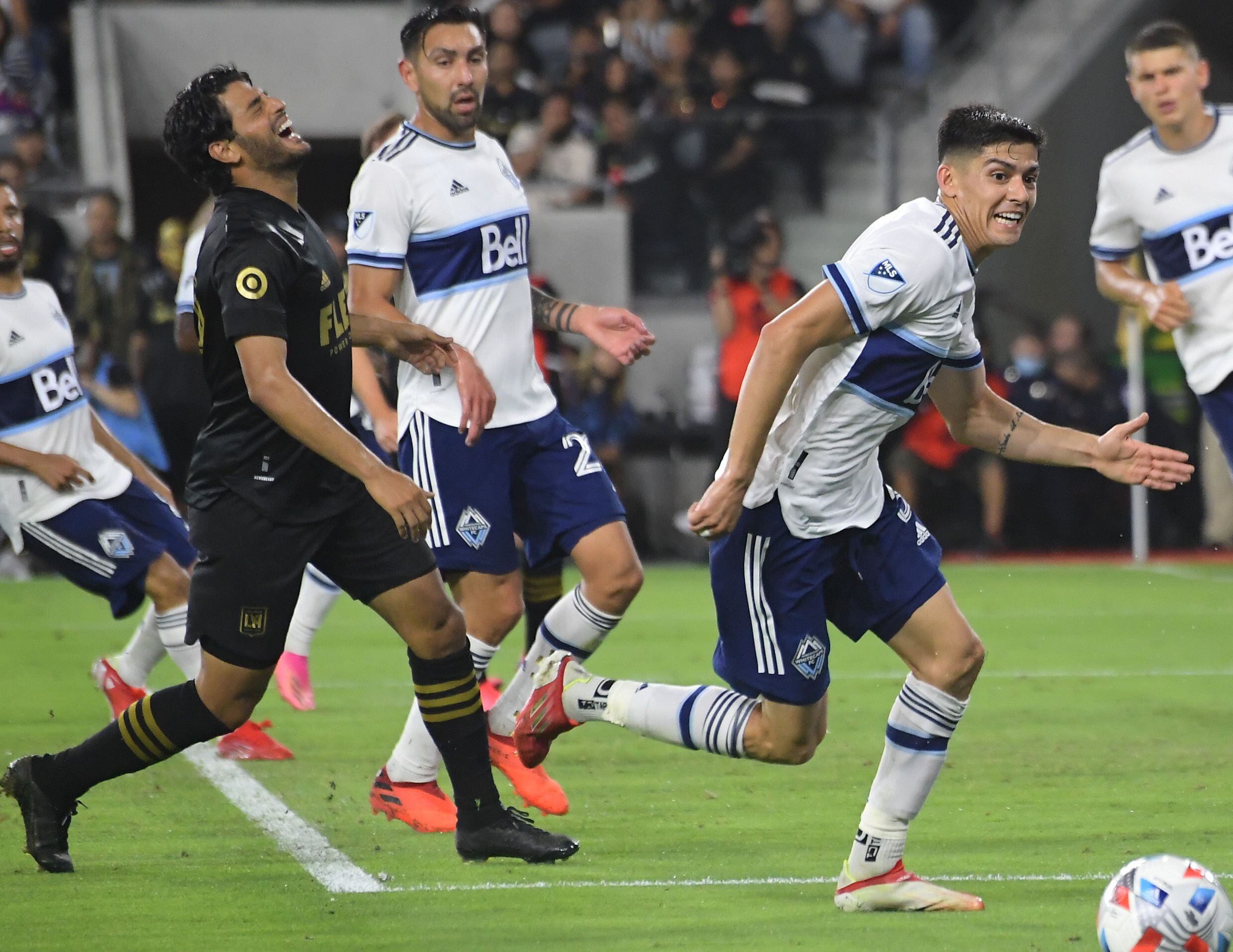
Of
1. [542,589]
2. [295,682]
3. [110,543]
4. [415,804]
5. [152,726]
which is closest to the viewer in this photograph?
[152,726]

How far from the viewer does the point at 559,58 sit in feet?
58.0

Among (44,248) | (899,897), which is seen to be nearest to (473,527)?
(899,897)

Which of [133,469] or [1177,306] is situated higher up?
[1177,306]

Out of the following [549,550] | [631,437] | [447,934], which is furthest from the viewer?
[631,437]

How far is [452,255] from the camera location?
240 inches

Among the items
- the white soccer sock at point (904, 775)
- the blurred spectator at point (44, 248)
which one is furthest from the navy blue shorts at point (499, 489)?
the blurred spectator at point (44, 248)

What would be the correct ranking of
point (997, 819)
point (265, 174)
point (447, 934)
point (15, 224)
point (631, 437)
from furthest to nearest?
point (631, 437) → point (15, 224) → point (997, 819) → point (265, 174) → point (447, 934)

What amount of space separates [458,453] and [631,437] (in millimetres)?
8963

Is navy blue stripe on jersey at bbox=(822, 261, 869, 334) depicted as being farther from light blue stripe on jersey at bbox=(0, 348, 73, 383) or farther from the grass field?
light blue stripe on jersey at bbox=(0, 348, 73, 383)

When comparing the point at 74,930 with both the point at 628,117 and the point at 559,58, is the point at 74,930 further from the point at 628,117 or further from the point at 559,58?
the point at 559,58

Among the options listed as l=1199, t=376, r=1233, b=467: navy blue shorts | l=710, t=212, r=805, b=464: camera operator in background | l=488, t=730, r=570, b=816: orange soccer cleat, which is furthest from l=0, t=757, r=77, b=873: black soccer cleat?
l=710, t=212, r=805, b=464: camera operator in background

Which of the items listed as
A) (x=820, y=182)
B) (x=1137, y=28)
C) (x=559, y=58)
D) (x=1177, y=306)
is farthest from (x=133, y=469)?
(x=1137, y=28)

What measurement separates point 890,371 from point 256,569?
175 centimetres

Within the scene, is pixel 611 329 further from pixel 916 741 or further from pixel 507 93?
pixel 507 93
